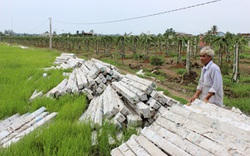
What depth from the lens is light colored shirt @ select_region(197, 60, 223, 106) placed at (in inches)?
167

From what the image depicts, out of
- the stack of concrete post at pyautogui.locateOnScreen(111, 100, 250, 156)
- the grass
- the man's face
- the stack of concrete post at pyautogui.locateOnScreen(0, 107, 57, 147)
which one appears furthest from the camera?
the stack of concrete post at pyautogui.locateOnScreen(0, 107, 57, 147)

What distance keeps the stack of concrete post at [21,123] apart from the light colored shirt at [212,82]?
133 inches

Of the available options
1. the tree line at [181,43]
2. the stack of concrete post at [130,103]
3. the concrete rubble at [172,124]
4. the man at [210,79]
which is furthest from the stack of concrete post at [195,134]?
the tree line at [181,43]

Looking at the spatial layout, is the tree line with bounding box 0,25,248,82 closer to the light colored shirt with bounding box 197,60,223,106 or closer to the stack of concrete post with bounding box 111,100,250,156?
the light colored shirt with bounding box 197,60,223,106

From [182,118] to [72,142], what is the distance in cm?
185

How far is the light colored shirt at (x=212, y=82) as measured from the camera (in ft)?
13.9

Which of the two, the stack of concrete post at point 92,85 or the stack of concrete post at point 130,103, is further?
the stack of concrete post at point 92,85

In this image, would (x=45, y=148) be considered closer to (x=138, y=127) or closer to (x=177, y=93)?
(x=138, y=127)

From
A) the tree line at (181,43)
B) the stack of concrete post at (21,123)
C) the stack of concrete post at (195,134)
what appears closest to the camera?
the stack of concrete post at (195,134)

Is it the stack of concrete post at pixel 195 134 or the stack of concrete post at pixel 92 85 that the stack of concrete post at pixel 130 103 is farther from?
the stack of concrete post at pixel 195 134

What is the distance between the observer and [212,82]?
4.42 meters

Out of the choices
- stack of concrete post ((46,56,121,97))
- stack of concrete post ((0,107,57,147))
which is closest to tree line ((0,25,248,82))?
stack of concrete post ((46,56,121,97))

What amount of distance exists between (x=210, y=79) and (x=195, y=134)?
1.36 m

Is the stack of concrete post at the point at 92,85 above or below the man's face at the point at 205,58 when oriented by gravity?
below
